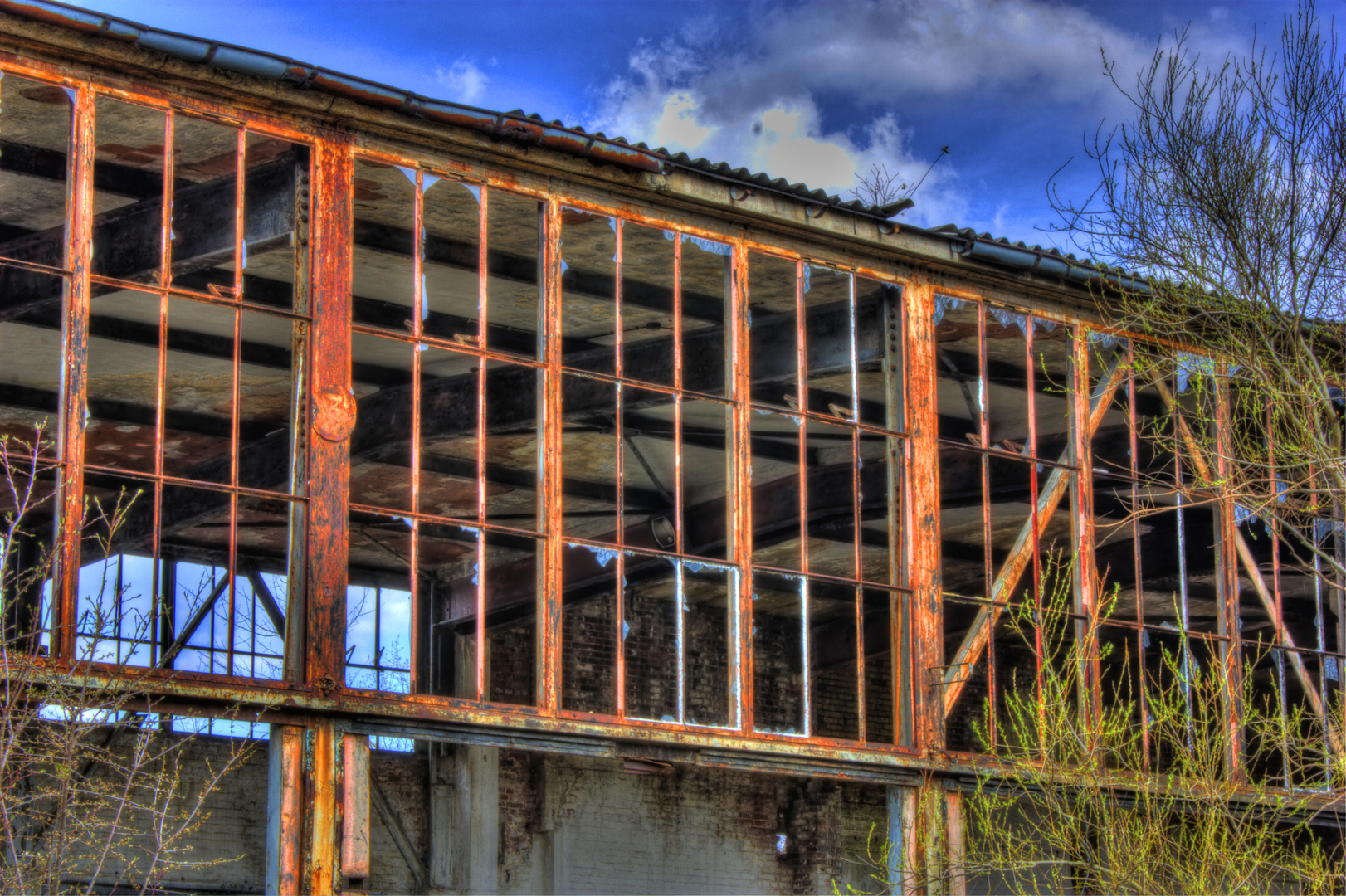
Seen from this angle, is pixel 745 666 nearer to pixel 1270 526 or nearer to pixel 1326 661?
pixel 1270 526

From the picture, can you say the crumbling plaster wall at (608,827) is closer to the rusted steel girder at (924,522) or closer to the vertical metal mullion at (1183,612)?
the rusted steel girder at (924,522)

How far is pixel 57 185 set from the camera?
10.5 meters

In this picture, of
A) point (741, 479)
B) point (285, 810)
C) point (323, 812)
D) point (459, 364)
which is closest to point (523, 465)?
point (459, 364)

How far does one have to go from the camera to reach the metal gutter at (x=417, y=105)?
862 cm

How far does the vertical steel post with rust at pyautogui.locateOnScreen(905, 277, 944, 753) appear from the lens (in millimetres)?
11297

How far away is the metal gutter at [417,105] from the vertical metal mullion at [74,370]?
424mm

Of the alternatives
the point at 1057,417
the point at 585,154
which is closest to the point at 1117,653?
the point at 1057,417

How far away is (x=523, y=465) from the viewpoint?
51.5 feet

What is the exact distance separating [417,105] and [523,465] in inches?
255

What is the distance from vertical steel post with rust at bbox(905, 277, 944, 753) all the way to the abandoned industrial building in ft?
0.10

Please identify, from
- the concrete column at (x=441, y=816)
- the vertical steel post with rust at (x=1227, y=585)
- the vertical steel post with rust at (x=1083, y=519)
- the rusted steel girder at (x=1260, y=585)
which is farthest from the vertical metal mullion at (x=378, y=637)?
the rusted steel girder at (x=1260, y=585)

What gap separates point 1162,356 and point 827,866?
800cm

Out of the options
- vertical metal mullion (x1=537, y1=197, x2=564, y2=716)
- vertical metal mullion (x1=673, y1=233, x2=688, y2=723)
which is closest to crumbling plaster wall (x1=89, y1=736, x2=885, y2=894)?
vertical metal mullion (x1=673, y1=233, x2=688, y2=723)

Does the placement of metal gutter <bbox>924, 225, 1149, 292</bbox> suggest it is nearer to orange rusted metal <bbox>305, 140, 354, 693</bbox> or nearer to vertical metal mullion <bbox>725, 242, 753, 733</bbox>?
vertical metal mullion <bbox>725, 242, 753, 733</bbox>
